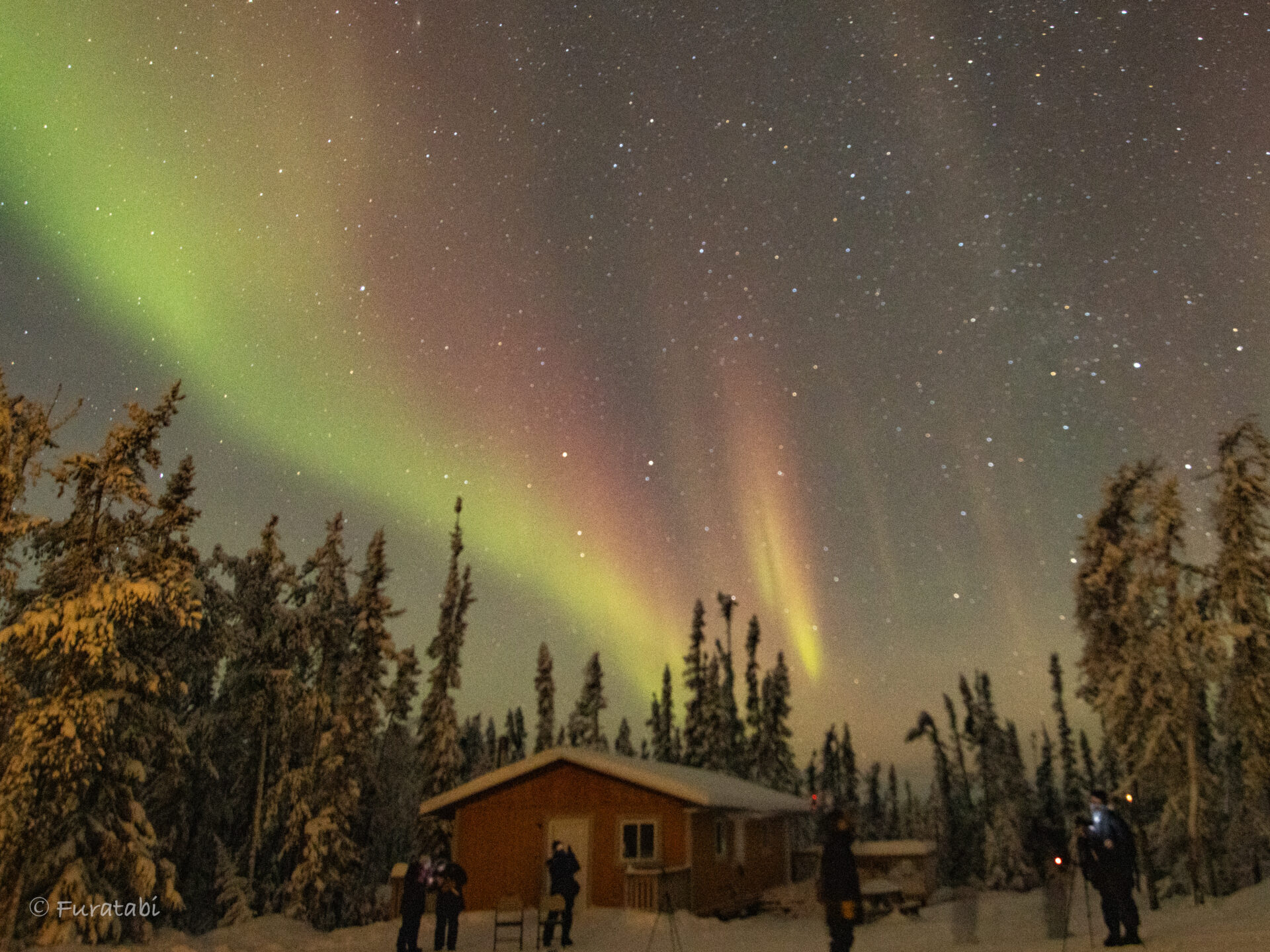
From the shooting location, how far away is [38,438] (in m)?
→ 16.7

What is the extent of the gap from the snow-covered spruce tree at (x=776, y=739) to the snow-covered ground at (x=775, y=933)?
124ft

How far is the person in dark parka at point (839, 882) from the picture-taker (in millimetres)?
10250

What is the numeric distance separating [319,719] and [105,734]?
49.5 ft

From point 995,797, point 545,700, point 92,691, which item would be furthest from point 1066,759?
point 92,691

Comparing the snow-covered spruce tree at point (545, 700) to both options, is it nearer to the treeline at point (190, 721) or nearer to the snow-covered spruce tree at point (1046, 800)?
the treeline at point (190, 721)

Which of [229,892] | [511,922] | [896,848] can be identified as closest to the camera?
[511,922]

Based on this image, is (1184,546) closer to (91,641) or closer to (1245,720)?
(1245,720)

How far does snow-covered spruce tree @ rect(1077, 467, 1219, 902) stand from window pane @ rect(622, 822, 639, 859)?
13.1 metres

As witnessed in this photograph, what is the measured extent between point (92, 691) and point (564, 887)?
983cm

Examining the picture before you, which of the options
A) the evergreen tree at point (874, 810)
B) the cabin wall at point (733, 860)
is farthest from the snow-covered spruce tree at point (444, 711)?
the evergreen tree at point (874, 810)

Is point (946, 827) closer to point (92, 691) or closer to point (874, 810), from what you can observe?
point (874, 810)

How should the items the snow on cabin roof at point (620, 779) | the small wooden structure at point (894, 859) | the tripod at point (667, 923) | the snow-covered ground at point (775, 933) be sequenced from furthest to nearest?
the small wooden structure at point (894, 859) < the snow on cabin roof at point (620, 779) < the tripod at point (667, 923) < the snow-covered ground at point (775, 933)

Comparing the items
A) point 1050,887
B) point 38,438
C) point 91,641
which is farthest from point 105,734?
point 1050,887

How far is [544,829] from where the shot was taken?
22594mm
